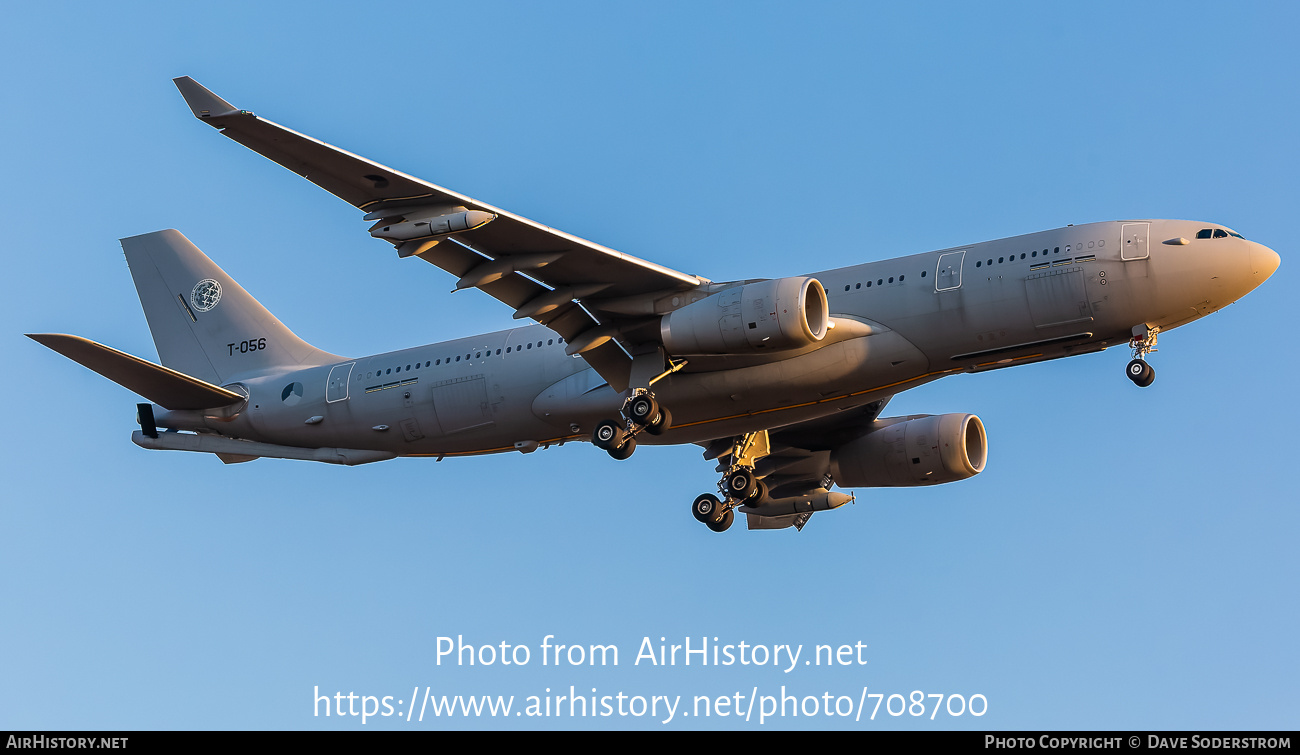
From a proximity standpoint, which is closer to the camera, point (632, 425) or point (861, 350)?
point (861, 350)

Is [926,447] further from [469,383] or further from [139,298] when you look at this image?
[139,298]

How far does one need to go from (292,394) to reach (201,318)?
5359mm

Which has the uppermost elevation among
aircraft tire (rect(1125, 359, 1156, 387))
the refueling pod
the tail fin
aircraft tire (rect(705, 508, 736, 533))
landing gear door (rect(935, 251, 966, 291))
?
the tail fin

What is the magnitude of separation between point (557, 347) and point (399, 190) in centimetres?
708

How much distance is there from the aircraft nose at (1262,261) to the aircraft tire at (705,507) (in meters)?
13.7

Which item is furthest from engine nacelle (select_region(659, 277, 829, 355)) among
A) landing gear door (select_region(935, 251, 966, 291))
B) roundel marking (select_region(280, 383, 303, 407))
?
roundel marking (select_region(280, 383, 303, 407))

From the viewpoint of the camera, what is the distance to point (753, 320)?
95.5ft

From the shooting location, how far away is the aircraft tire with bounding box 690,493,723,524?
3547 centimetres

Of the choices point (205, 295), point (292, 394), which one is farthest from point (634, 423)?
point (205, 295)

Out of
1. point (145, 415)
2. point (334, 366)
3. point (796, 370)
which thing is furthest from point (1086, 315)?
point (145, 415)

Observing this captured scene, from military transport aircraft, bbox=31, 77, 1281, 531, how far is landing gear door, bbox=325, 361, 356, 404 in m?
0.06

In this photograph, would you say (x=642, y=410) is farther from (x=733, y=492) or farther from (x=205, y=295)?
(x=205, y=295)

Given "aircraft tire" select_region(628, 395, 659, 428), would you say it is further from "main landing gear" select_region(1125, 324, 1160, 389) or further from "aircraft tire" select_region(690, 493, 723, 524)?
"main landing gear" select_region(1125, 324, 1160, 389)

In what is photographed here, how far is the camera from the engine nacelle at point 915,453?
36094 mm
